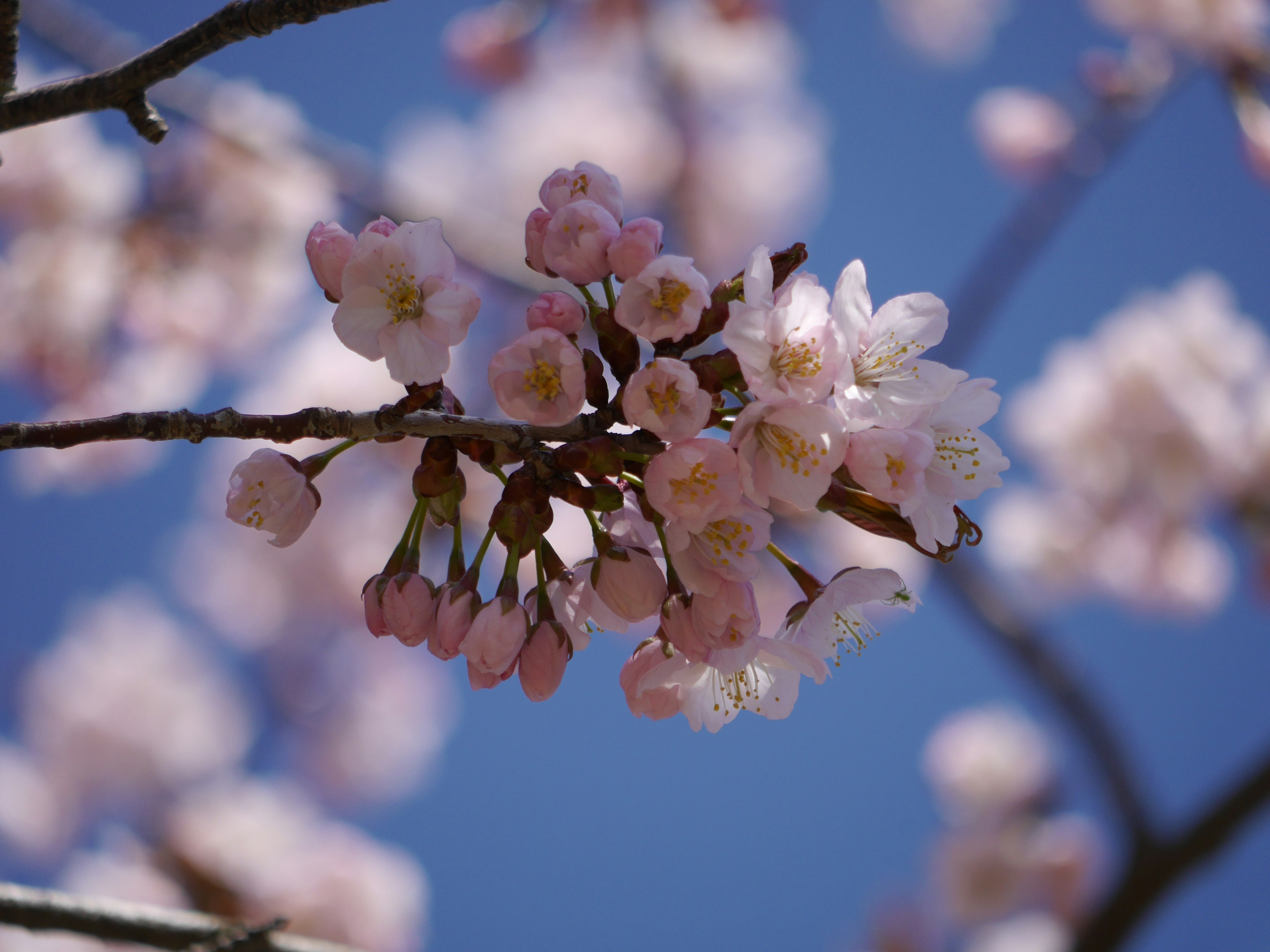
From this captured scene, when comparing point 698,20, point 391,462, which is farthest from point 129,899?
point 698,20

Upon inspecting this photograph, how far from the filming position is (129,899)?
3.70 m

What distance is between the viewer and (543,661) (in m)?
0.83

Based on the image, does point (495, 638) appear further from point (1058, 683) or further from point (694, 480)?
point (1058, 683)

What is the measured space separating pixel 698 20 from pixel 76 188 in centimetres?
313

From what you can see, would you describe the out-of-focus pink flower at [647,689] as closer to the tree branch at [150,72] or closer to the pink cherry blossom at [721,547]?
the pink cherry blossom at [721,547]

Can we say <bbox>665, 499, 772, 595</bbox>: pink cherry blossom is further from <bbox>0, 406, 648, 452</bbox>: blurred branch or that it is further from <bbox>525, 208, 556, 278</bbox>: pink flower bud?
<bbox>525, 208, 556, 278</bbox>: pink flower bud

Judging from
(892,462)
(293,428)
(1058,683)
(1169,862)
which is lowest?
(1169,862)

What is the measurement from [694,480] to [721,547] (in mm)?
89

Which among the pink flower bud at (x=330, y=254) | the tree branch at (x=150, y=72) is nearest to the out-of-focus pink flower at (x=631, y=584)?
the pink flower bud at (x=330, y=254)

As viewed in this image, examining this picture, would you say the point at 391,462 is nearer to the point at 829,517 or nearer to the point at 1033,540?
the point at 829,517

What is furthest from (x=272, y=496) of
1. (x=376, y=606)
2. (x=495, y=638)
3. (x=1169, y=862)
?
(x=1169, y=862)

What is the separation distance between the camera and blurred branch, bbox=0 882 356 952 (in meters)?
1.03

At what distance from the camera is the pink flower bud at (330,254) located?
0.79 metres

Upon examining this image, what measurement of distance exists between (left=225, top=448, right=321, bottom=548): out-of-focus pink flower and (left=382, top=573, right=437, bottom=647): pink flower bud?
10cm
